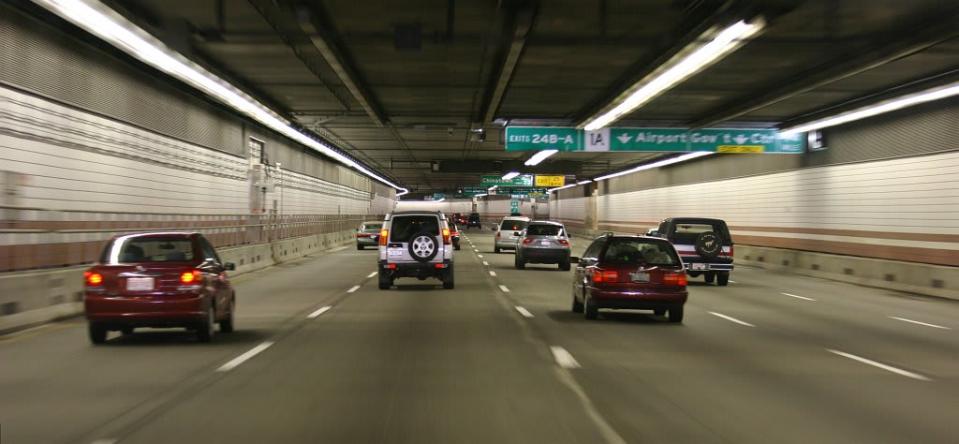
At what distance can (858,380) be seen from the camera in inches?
386

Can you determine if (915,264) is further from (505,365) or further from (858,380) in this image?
(505,365)

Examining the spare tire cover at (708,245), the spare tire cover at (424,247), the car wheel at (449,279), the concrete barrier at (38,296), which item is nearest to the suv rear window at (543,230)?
the spare tire cover at (708,245)

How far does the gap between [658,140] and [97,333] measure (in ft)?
80.7

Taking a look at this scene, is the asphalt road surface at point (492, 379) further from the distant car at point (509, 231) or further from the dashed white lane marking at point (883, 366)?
the distant car at point (509, 231)

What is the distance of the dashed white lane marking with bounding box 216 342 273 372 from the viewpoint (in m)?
10.2

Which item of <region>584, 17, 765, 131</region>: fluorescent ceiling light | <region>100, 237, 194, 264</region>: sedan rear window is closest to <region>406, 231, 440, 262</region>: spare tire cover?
<region>584, 17, 765, 131</region>: fluorescent ceiling light

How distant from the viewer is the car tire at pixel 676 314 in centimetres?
1543

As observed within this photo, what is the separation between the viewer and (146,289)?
11.7 metres

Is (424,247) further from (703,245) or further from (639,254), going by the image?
(703,245)

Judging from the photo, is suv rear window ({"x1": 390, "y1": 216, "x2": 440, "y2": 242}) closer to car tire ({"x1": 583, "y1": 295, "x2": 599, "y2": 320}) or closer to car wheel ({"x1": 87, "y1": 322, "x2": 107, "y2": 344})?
car tire ({"x1": 583, "y1": 295, "x2": 599, "y2": 320})

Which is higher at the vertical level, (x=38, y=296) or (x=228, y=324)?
(x=38, y=296)

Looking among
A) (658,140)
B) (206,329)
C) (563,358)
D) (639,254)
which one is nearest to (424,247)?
(639,254)

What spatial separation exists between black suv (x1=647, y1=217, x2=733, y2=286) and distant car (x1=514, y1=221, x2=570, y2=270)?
20.4 feet

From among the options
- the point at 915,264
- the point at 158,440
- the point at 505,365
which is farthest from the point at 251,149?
the point at 158,440
